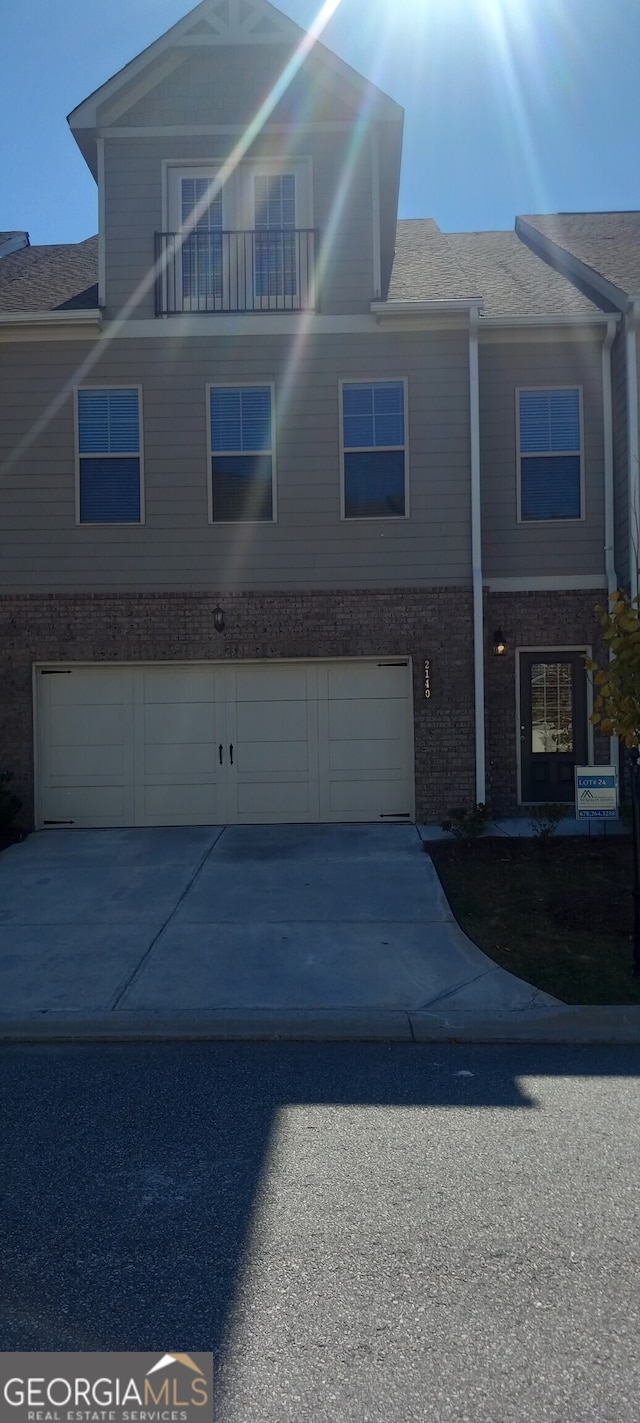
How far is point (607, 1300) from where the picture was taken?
11.0 ft

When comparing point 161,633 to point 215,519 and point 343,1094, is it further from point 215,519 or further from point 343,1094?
point 343,1094

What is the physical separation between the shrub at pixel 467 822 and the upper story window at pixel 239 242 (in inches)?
246

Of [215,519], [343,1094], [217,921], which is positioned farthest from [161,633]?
[343,1094]

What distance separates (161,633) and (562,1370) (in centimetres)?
1008

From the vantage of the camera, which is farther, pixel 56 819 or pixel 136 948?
pixel 56 819

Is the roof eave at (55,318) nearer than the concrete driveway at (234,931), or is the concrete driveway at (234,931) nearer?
the concrete driveway at (234,931)

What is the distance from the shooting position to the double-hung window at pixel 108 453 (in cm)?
1243

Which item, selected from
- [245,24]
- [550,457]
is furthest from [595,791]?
[245,24]

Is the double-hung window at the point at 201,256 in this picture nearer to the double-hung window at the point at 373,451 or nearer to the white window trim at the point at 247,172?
the white window trim at the point at 247,172

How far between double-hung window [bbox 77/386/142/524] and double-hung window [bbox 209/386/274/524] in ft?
3.04

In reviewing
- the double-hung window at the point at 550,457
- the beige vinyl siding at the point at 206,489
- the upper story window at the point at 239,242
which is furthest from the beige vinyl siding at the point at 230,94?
the double-hung window at the point at 550,457

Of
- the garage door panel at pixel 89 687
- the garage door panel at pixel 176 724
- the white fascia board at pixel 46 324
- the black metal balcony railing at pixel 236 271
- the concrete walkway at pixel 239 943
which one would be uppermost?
the black metal balcony railing at pixel 236 271

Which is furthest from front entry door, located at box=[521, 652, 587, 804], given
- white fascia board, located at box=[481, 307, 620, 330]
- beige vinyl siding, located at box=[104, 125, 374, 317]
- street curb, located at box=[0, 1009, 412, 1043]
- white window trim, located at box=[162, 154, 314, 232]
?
street curb, located at box=[0, 1009, 412, 1043]

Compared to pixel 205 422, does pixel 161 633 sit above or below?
below
